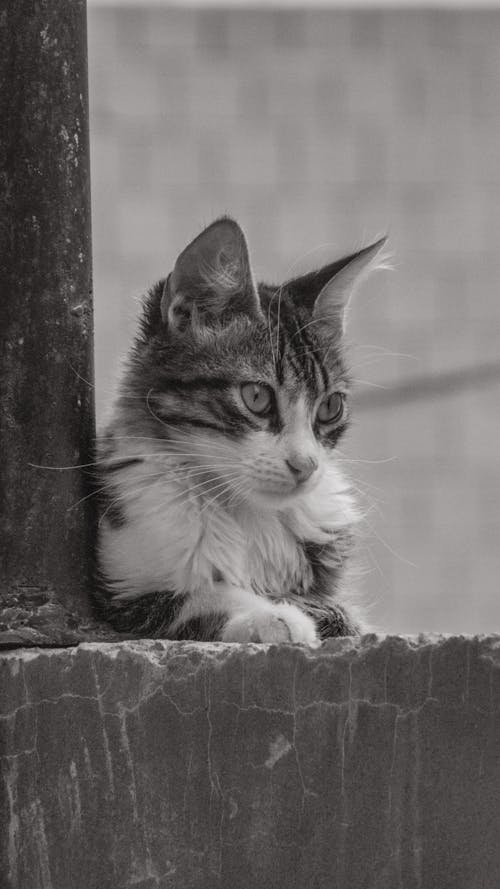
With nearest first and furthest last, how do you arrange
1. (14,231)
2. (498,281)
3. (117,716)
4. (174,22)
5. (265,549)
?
(117,716)
(14,231)
(265,549)
(174,22)
(498,281)

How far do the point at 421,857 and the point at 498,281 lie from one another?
702 cm

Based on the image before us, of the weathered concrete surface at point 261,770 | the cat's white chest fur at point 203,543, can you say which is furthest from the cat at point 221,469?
the weathered concrete surface at point 261,770

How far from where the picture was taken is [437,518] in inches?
338

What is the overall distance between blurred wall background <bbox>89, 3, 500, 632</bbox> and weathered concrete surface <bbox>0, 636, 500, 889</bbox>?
5.80 meters

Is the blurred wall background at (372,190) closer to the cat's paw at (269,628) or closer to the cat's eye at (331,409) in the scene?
the cat's eye at (331,409)

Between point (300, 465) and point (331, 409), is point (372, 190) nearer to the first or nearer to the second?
point (331, 409)

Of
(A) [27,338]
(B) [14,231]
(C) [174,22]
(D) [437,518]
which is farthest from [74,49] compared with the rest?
(D) [437,518]

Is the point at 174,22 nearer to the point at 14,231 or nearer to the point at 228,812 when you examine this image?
the point at 14,231

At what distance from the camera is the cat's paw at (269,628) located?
2527 mm

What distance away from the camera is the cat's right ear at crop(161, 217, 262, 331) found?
2861 millimetres

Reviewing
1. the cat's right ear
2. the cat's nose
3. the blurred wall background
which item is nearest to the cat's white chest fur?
the cat's nose

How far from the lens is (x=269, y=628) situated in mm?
2541

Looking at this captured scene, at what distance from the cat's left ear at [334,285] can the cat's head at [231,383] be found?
13 centimetres

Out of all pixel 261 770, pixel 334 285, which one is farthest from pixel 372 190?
pixel 261 770
